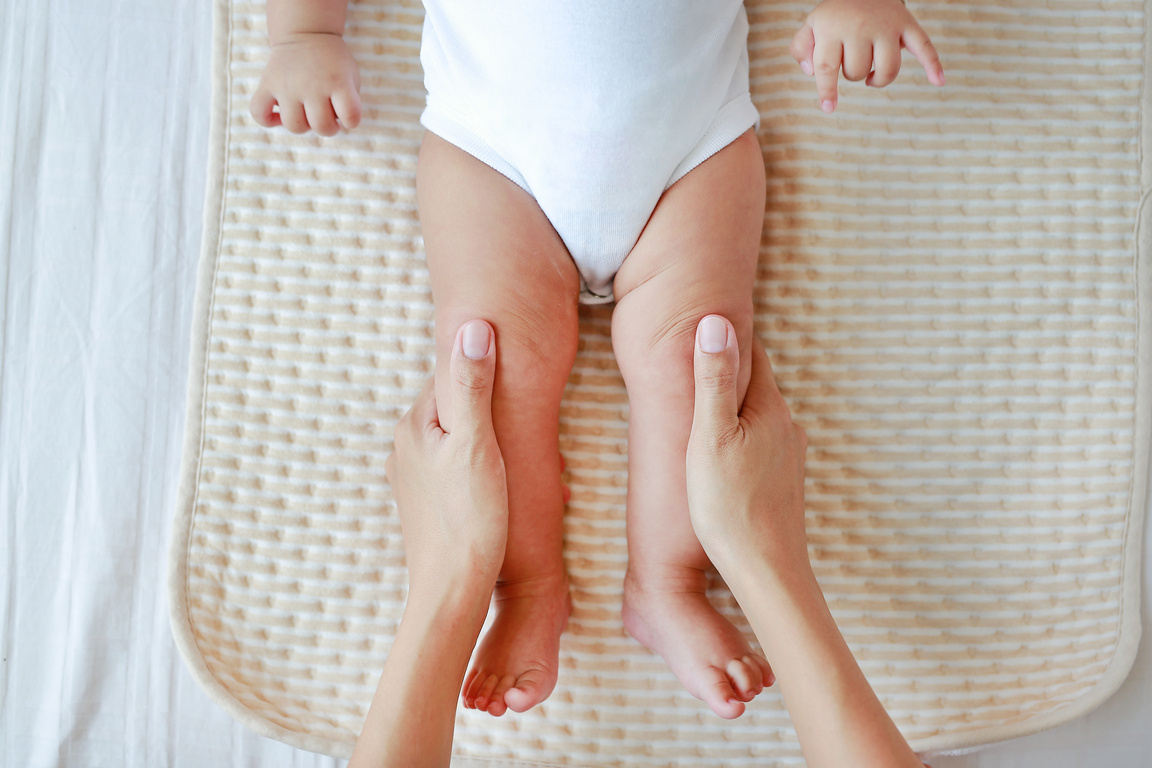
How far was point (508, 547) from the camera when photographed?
0.78m

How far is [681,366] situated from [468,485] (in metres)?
0.23

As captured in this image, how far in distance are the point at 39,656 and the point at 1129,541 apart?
1.25 m

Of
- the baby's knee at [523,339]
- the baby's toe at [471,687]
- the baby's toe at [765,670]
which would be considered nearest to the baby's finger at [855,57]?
the baby's knee at [523,339]

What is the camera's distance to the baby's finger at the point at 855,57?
74 centimetres

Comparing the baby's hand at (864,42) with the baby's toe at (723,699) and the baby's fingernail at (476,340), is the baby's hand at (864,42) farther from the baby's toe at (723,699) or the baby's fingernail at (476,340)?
the baby's toe at (723,699)

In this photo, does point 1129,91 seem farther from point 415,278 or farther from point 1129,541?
point 415,278

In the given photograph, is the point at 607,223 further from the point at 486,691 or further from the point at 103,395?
the point at 103,395

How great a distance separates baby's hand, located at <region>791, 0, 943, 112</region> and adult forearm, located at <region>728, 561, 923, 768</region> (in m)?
0.46

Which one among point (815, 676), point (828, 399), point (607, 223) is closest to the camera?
point (815, 676)

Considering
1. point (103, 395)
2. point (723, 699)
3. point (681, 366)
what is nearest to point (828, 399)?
point (681, 366)

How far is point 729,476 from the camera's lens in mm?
708

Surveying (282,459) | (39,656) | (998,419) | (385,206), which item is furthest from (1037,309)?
(39,656)

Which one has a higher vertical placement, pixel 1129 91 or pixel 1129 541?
pixel 1129 91

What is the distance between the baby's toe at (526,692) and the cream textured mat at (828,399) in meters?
0.11
